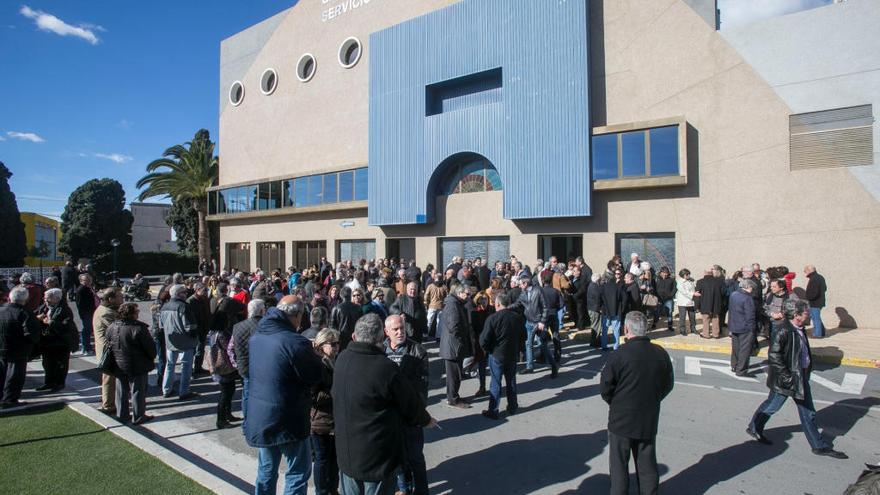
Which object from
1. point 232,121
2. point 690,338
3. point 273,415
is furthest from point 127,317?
point 232,121

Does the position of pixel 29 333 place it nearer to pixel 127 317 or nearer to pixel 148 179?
pixel 127 317

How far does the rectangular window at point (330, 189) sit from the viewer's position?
2305 centimetres

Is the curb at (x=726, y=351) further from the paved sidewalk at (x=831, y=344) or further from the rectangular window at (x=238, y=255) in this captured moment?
the rectangular window at (x=238, y=255)

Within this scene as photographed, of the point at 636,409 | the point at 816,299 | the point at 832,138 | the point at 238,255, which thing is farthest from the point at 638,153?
the point at 238,255

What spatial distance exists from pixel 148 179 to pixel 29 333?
27.9 meters

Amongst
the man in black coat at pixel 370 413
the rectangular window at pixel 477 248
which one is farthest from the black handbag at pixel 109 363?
the rectangular window at pixel 477 248

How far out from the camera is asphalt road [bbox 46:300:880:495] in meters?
4.71

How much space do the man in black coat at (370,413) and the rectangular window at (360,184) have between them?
61.9 feet

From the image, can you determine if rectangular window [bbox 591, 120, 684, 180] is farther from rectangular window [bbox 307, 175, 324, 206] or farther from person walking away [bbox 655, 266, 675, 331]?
rectangular window [bbox 307, 175, 324, 206]

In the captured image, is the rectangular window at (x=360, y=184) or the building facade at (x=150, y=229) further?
the building facade at (x=150, y=229)

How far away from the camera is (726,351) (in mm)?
10508

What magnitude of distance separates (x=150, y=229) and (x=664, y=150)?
246ft

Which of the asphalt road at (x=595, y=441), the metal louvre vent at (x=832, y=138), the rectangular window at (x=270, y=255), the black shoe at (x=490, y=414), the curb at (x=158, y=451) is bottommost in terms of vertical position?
the asphalt road at (x=595, y=441)

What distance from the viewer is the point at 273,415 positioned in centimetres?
375
